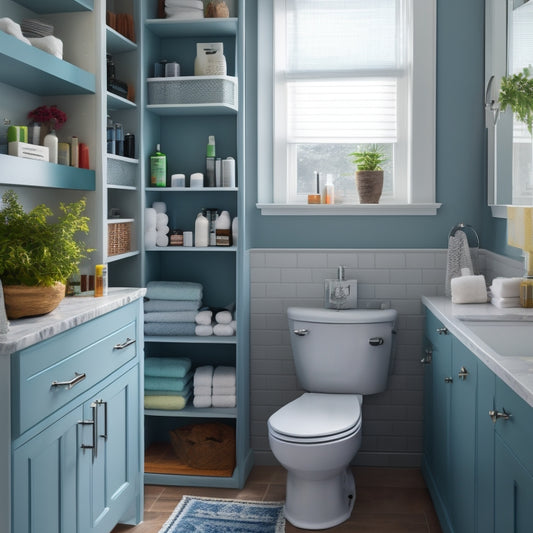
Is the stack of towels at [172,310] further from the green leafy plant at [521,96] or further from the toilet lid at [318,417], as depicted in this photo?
the green leafy plant at [521,96]

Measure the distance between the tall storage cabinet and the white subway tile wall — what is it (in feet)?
0.48

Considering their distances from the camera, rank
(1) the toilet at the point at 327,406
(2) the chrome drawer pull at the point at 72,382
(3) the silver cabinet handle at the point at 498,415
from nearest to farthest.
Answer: (3) the silver cabinet handle at the point at 498,415, (2) the chrome drawer pull at the point at 72,382, (1) the toilet at the point at 327,406

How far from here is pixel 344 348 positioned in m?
3.61

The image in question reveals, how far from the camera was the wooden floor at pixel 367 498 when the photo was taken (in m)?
3.18

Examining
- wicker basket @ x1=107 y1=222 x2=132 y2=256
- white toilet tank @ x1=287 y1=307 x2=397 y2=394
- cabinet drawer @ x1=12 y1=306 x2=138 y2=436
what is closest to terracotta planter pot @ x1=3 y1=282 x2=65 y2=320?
cabinet drawer @ x1=12 y1=306 x2=138 y2=436

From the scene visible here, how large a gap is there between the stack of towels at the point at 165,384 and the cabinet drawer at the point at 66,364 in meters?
0.78

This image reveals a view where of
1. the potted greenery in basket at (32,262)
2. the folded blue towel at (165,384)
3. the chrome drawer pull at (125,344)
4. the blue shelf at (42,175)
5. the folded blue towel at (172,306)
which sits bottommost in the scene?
the folded blue towel at (165,384)

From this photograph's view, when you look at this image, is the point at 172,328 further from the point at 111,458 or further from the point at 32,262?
the point at 32,262

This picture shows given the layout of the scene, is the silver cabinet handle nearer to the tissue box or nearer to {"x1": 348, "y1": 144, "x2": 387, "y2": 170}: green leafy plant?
the tissue box

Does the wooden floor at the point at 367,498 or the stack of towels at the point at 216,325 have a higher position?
the stack of towels at the point at 216,325

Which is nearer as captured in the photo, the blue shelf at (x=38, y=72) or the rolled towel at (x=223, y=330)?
the blue shelf at (x=38, y=72)

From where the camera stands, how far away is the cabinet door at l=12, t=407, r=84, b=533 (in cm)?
199

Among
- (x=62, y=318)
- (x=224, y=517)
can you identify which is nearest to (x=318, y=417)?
(x=224, y=517)

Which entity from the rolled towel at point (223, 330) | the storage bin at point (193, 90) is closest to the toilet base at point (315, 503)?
the rolled towel at point (223, 330)
